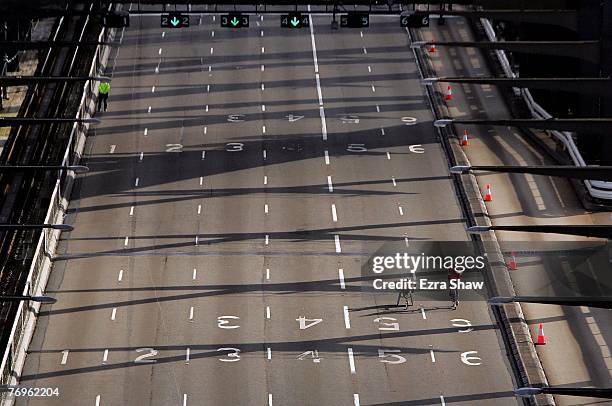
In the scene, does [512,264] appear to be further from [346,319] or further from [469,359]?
[469,359]

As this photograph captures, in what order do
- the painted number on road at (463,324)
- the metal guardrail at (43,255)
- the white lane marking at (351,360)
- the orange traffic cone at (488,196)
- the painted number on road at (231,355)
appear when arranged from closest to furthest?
the metal guardrail at (43,255), the white lane marking at (351,360), the painted number on road at (231,355), the painted number on road at (463,324), the orange traffic cone at (488,196)

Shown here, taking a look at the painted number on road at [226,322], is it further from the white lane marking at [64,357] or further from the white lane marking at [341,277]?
the white lane marking at [64,357]

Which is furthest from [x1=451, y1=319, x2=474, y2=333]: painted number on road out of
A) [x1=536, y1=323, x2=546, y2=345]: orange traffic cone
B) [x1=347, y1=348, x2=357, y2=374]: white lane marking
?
[x1=347, y1=348, x2=357, y2=374]: white lane marking

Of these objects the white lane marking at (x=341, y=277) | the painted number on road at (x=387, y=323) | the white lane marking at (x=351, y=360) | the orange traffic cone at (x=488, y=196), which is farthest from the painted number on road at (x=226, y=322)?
the orange traffic cone at (x=488, y=196)

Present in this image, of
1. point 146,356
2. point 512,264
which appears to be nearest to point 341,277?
point 512,264

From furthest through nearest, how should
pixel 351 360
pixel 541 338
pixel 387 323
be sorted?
pixel 387 323 < pixel 541 338 < pixel 351 360

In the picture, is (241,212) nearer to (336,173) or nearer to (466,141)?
(336,173)

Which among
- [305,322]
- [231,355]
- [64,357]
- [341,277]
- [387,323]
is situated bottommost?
[231,355]
